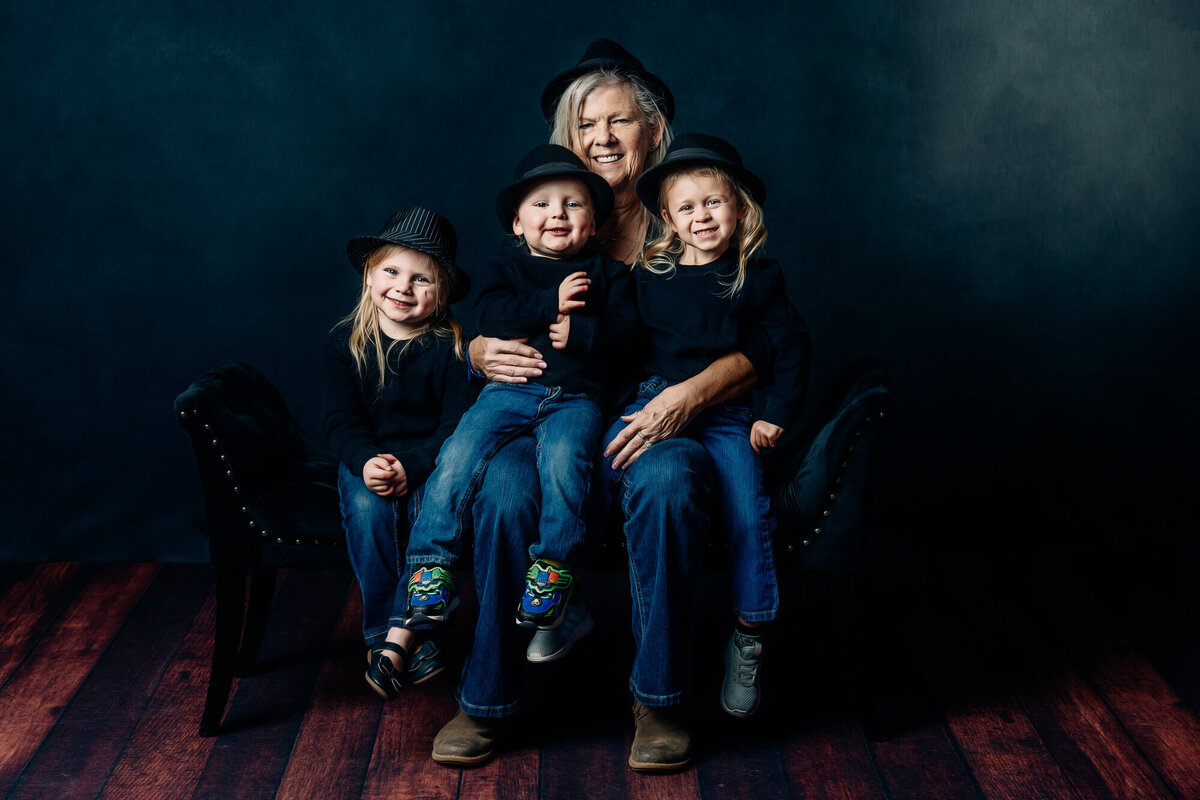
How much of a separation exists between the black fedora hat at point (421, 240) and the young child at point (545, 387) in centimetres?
9

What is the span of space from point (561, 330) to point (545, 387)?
138 millimetres

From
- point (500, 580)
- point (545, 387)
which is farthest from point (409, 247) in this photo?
point (500, 580)

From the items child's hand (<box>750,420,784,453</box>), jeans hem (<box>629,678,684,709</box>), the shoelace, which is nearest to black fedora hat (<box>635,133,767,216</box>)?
child's hand (<box>750,420,784,453</box>)

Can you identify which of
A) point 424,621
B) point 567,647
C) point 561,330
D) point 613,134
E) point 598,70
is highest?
point 598,70

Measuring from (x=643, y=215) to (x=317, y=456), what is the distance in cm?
103

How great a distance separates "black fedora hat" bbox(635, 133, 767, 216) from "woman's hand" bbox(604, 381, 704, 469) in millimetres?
477

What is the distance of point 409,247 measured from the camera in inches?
104

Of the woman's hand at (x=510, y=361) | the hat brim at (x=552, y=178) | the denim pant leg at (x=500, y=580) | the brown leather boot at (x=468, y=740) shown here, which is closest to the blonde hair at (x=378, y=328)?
the woman's hand at (x=510, y=361)

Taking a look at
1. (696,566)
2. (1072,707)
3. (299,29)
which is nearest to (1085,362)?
(1072,707)

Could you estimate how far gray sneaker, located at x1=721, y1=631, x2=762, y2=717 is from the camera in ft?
8.17

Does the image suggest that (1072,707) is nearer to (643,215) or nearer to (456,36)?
(643,215)

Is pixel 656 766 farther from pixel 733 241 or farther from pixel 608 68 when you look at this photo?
pixel 608 68

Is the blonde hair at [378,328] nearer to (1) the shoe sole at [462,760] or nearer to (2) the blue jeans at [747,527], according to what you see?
(2) the blue jeans at [747,527]

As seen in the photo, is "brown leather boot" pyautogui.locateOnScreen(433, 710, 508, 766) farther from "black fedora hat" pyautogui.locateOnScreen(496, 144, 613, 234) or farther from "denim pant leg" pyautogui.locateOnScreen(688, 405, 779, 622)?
"black fedora hat" pyautogui.locateOnScreen(496, 144, 613, 234)
